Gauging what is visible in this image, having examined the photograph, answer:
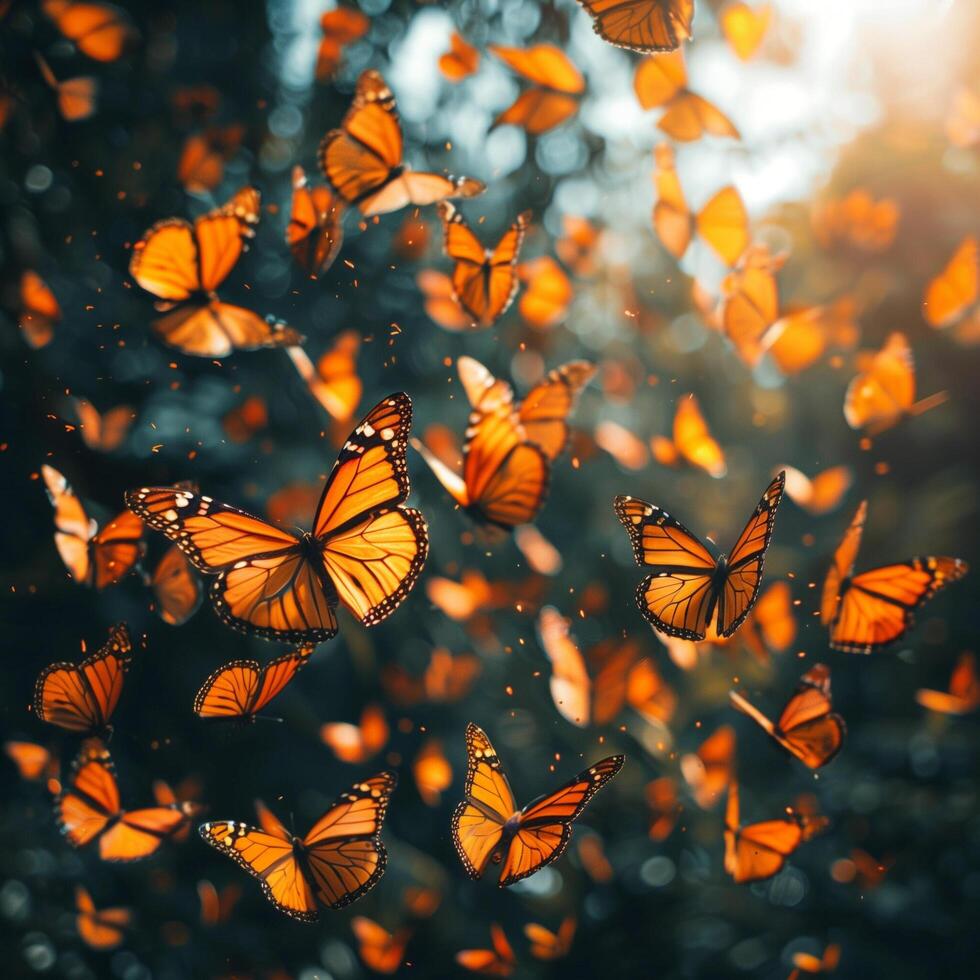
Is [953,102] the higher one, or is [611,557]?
[953,102]

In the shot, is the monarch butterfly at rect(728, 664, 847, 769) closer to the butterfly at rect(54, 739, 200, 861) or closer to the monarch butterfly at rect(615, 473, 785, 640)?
the monarch butterfly at rect(615, 473, 785, 640)

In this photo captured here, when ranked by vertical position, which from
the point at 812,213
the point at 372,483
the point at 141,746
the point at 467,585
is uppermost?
the point at 812,213

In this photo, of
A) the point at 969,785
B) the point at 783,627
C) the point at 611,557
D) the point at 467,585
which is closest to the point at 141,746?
the point at 467,585

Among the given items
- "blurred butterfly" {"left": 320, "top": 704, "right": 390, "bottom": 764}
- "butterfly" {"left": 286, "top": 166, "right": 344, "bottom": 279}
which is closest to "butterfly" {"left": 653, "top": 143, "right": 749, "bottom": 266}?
"butterfly" {"left": 286, "top": 166, "right": 344, "bottom": 279}

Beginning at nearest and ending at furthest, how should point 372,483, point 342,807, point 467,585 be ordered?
point 372,483, point 342,807, point 467,585

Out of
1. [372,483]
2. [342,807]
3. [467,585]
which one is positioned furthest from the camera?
[467,585]

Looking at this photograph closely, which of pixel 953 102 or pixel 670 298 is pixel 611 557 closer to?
pixel 670 298

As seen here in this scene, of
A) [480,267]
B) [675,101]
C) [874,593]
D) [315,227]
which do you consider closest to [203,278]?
[315,227]
